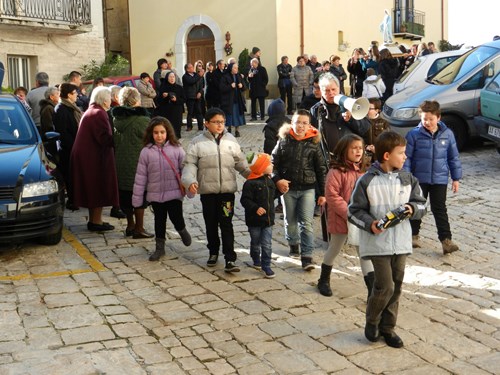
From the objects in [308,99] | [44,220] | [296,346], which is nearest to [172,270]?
[44,220]

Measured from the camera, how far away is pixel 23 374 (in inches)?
202

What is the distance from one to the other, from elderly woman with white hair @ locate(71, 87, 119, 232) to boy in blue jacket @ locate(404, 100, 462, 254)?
3.55 m

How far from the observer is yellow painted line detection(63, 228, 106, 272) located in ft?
26.1

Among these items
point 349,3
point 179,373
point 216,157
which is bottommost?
point 179,373

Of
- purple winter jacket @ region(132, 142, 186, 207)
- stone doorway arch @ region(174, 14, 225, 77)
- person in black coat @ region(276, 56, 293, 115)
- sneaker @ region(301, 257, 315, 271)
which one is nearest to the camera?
sneaker @ region(301, 257, 315, 271)

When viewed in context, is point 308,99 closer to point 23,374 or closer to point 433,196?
point 433,196

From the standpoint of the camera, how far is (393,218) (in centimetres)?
541

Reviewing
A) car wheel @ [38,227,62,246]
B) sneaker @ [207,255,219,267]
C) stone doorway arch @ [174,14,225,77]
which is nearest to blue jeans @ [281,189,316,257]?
sneaker @ [207,255,219,267]

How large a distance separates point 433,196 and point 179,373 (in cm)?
421

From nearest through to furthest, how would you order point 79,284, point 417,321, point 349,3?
point 417,321 → point 79,284 → point 349,3

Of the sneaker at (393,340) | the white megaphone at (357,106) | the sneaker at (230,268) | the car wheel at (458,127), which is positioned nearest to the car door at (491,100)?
the car wheel at (458,127)

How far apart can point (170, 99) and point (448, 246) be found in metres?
9.85

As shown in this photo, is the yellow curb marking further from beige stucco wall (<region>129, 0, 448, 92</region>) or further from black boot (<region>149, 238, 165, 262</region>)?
beige stucco wall (<region>129, 0, 448, 92</region>)

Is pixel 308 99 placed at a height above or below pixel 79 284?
above
